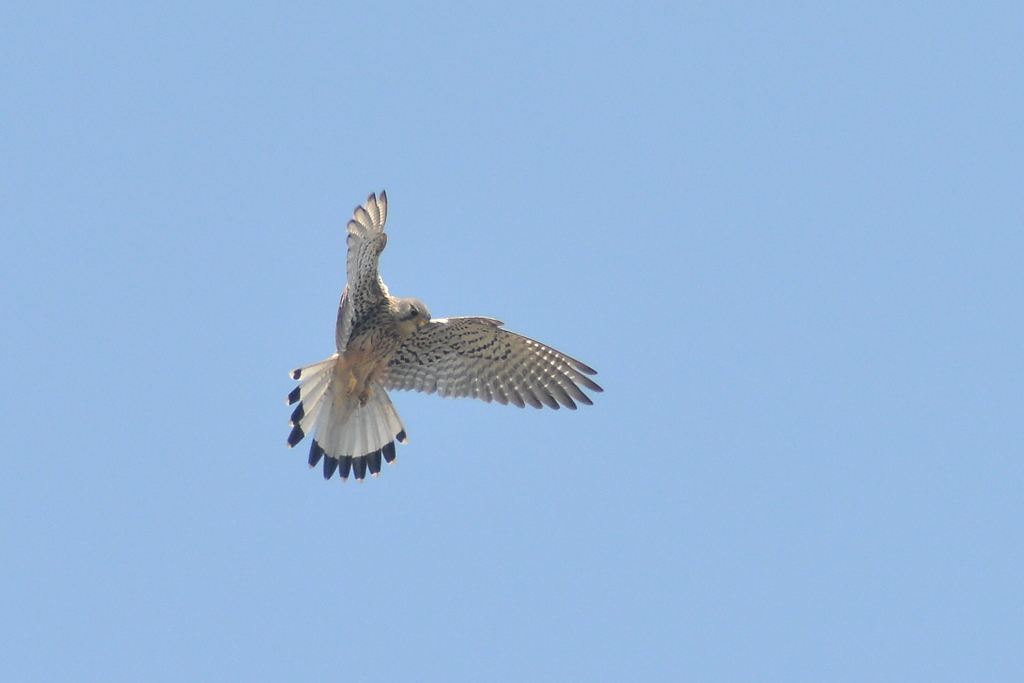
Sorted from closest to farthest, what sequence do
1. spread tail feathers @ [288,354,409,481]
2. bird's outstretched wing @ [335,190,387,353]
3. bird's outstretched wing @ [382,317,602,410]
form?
bird's outstretched wing @ [335,190,387,353] → spread tail feathers @ [288,354,409,481] → bird's outstretched wing @ [382,317,602,410]

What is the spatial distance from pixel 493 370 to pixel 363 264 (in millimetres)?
1625

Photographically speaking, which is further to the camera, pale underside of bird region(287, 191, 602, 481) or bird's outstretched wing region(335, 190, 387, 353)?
pale underside of bird region(287, 191, 602, 481)

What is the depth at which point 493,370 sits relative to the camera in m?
8.98

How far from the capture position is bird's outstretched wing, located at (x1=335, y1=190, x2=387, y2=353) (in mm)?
7625

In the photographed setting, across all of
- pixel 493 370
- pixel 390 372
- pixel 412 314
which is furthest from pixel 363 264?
pixel 493 370

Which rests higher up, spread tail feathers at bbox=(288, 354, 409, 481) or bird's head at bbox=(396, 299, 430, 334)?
bird's head at bbox=(396, 299, 430, 334)

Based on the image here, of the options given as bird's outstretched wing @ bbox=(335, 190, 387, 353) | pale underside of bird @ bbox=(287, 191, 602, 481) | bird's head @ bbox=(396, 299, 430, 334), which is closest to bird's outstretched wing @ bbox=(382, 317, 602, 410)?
pale underside of bird @ bbox=(287, 191, 602, 481)

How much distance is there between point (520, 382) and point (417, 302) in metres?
1.19

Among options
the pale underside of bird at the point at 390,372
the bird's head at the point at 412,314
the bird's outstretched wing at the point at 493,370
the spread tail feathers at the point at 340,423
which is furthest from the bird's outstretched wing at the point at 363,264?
the bird's outstretched wing at the point at 493,370

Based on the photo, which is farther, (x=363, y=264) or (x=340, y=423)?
(x=340, y=423)

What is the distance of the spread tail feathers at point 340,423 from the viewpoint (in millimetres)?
8375

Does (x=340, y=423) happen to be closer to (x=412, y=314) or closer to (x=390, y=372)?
(x=390, y=372)

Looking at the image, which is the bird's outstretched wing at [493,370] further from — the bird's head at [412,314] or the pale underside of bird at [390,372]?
the bird's head at [412,314]

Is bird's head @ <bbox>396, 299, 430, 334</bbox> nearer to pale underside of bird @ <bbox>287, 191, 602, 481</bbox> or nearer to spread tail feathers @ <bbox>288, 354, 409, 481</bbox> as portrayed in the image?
pale underside of bird @ <bbox>287, 191, 602, 481</bbox>
